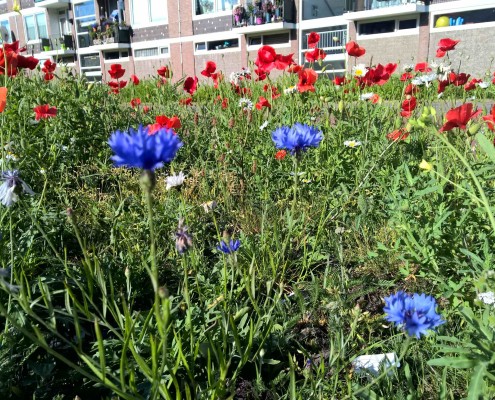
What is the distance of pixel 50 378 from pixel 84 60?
2554 centimetres

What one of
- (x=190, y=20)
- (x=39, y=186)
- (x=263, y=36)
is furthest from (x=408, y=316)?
(x=190, y=20)

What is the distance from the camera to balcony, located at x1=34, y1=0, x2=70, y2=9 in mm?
23369

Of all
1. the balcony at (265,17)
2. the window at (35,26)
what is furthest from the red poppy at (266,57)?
the window at (35,26)

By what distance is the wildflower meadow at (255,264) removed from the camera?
2.93 feet

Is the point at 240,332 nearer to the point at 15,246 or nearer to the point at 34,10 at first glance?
the point at 15,246

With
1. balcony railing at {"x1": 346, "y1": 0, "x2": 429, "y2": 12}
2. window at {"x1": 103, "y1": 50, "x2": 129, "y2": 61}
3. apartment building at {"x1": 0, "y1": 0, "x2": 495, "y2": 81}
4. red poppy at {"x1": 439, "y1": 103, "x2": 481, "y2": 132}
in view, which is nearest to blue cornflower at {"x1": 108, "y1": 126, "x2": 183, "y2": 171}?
red poppy at {"x1": 439, "y1": 103, "x2": 481, "y2": 132}

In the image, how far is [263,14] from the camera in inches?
639

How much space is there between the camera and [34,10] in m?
25.4

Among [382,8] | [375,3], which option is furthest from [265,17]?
[382,8]

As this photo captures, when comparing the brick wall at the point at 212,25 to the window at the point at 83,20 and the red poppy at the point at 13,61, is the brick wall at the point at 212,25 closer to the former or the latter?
the window at the point at 83,20

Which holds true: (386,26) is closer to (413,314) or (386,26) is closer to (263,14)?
(263,14)

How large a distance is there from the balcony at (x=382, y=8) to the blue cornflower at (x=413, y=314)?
14.3 metres

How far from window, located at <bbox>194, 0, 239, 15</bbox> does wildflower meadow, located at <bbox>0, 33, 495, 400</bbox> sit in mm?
16343

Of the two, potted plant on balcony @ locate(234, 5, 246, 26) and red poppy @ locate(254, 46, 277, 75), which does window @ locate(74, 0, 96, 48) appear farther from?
red poppy @ locate(254, 46, 277, 75)
